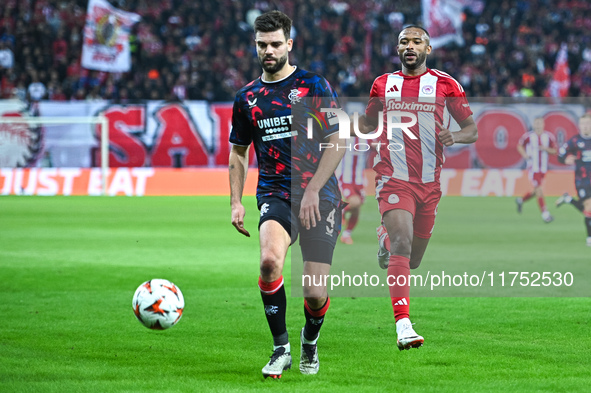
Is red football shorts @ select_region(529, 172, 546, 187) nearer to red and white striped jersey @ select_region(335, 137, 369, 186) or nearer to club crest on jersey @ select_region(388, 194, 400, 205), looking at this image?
red and white striped jersey @ select_region(335, 137, 369, 186)

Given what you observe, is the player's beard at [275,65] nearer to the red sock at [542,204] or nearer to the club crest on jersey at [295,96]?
the club crest on jersey at [295,96]

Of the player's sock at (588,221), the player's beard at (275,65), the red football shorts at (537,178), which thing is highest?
the player's beard at (275,65)

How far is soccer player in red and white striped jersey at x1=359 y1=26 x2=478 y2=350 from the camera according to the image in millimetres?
6230

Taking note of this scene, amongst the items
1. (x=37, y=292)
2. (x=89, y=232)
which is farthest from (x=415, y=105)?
(x=89, y=232)

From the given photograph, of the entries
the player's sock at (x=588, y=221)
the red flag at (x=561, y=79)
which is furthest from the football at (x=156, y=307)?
the red flag at (x=561, y=79)

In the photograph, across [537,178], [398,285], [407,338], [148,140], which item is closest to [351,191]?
[537,178]

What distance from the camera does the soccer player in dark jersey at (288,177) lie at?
5289 mm

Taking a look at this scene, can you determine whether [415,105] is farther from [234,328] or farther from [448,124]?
[234,328]

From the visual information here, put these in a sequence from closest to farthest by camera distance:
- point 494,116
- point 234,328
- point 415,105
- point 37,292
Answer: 1. point 415,105
2. point 234,328
3. point 37,292
4. point 494,116

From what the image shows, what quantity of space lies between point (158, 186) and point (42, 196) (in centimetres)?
291

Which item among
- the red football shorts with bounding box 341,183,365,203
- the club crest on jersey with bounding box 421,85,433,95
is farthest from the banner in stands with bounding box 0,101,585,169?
the club crest on jersey with bounding box 421,85,433,95

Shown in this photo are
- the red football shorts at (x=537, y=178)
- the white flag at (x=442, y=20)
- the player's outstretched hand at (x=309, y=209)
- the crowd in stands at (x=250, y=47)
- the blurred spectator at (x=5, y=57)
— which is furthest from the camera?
the white flag at (x=442, y=20)

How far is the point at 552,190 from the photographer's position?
22.5 meters

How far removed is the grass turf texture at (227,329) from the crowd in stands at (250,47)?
11726 millimetres
